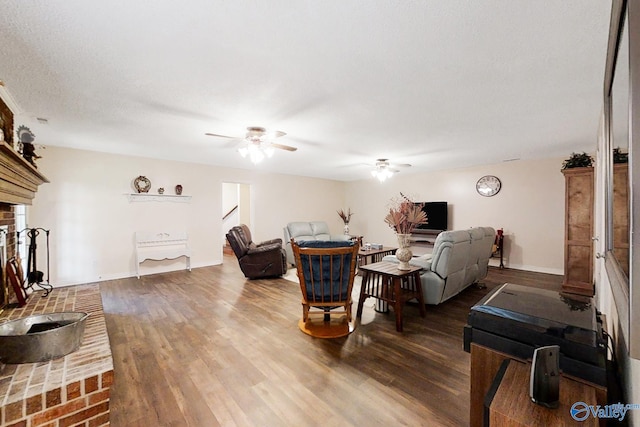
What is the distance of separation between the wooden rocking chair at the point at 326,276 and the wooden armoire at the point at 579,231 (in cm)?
381

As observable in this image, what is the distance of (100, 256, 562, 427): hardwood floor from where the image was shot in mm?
1675

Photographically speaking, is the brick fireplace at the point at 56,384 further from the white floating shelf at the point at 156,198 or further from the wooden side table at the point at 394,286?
the white floating shelf at the point at 156,198

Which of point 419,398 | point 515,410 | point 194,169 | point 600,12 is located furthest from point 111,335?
point 600,12

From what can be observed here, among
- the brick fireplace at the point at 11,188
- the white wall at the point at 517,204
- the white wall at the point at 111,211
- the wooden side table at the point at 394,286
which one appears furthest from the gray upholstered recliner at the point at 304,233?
the brick fireplace at the point at 11,188

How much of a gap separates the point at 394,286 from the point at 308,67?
90.3 inches

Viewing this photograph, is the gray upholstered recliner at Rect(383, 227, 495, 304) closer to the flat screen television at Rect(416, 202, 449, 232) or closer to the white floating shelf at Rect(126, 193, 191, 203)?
the flat screen television at Rect(416, 202, 449, 232)

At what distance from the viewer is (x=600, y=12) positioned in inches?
56.7

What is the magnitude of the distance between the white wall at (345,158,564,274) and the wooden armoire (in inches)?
47.6

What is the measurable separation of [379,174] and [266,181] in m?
3.15

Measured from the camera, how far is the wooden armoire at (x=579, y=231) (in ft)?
13.1

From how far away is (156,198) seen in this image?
541cm

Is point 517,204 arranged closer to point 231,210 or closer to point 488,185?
point 488,185

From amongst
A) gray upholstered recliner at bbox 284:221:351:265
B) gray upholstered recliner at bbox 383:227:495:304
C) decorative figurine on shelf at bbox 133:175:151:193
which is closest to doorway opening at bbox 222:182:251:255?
gray upholstered recliner at bbox 284:221:351:265

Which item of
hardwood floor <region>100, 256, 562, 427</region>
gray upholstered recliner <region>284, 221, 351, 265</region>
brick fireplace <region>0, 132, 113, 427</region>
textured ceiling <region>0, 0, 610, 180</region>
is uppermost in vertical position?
textured ceiling <region>0, 0, 610, 180</region>
